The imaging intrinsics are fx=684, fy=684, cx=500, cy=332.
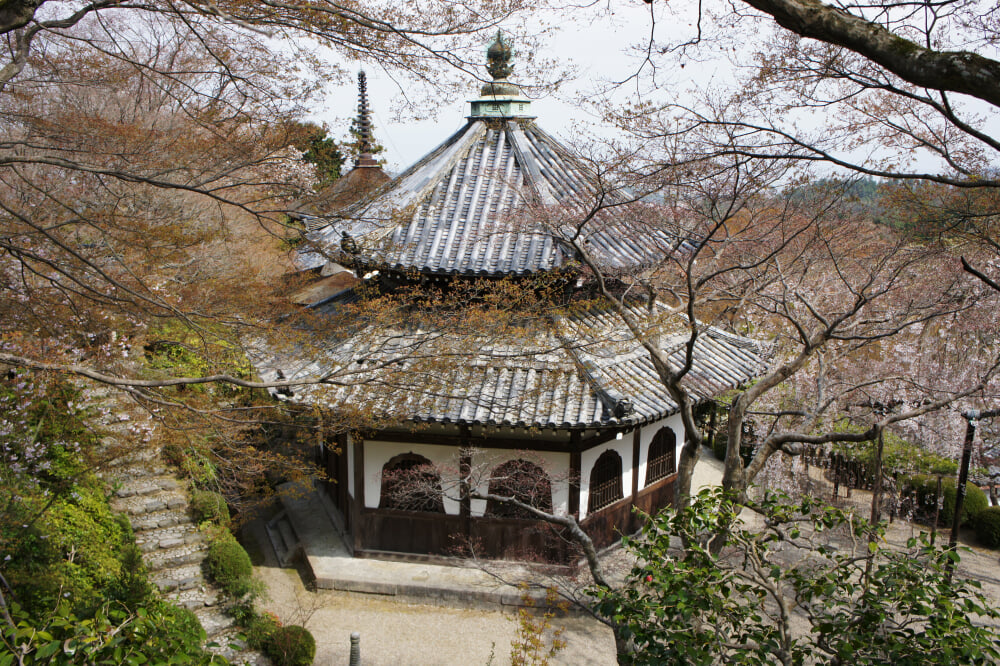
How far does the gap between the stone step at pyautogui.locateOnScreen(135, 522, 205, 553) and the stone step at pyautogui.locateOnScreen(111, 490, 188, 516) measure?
53cm

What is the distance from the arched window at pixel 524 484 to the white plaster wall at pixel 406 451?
Answer: 653 mm

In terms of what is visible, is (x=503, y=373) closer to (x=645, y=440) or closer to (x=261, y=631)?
(x=645, y=440)

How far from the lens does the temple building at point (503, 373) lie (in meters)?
10.3

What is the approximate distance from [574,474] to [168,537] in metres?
7.13

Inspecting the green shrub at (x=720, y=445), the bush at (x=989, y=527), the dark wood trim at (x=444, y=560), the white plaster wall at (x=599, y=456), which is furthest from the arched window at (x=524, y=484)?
the bush at (x=989, y=527)

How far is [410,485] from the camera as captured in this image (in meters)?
11.4

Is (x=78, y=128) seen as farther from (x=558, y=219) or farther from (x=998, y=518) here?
(x=998, y=518)

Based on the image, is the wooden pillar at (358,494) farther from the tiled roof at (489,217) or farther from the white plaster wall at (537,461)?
the tiled roof at (489,217)

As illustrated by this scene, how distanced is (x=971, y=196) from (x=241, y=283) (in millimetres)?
12986

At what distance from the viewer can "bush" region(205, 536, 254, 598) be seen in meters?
10.6

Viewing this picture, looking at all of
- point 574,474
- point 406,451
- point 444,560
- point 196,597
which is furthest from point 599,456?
point 196,597

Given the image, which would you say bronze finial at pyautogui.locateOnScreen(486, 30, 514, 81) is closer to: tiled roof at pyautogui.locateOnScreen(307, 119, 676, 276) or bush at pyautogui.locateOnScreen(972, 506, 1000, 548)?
tiled roof at pyautogui.locateOnScreen(307, 119, 676, 276)

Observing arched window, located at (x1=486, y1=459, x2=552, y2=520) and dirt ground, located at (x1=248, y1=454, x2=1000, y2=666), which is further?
arched window, located at (x1=486, y1=459, x2=552, y2=520)

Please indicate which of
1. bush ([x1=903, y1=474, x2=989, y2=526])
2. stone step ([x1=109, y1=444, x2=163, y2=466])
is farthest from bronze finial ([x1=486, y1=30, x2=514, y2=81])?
bush ([x1=903, y1=474, x2=989, y2=526])
